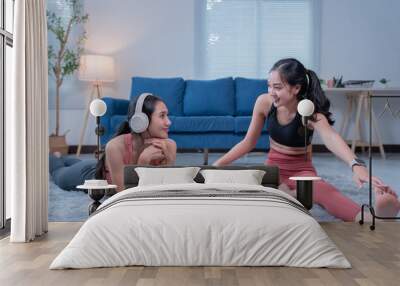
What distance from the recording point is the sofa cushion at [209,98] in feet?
19.6

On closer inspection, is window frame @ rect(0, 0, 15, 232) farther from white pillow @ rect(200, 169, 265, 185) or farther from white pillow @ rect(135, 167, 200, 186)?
white pillow @ rect(200, 169, 265, 185)

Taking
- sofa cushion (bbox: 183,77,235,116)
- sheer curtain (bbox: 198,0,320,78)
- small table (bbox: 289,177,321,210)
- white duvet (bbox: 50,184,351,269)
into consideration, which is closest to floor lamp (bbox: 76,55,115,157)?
sheer curtain (bbox: 198,0,320,78)

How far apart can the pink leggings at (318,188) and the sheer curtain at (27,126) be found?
6.93 feet

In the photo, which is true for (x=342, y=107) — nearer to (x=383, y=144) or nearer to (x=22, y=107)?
(x=383, y=144)

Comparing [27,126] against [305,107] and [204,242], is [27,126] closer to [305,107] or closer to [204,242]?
[204,242]

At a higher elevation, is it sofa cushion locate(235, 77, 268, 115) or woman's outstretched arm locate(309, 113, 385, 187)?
sofa cushion locate(235, 77, 268, 115)

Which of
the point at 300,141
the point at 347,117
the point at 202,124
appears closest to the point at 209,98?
the point at 202,124

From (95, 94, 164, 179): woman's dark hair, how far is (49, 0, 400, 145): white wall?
8.29 feet

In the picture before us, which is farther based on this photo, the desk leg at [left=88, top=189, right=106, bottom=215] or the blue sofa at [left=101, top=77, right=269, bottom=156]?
the blue sofa at [left=101, top=77, right=269, bottom=156]

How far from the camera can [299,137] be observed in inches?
202

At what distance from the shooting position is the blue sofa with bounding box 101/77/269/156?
5695 mm

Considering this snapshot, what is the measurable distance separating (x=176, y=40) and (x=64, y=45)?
1601 millimetres

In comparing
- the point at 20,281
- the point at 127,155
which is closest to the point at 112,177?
the point at 127,155

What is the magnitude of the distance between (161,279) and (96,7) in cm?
608
